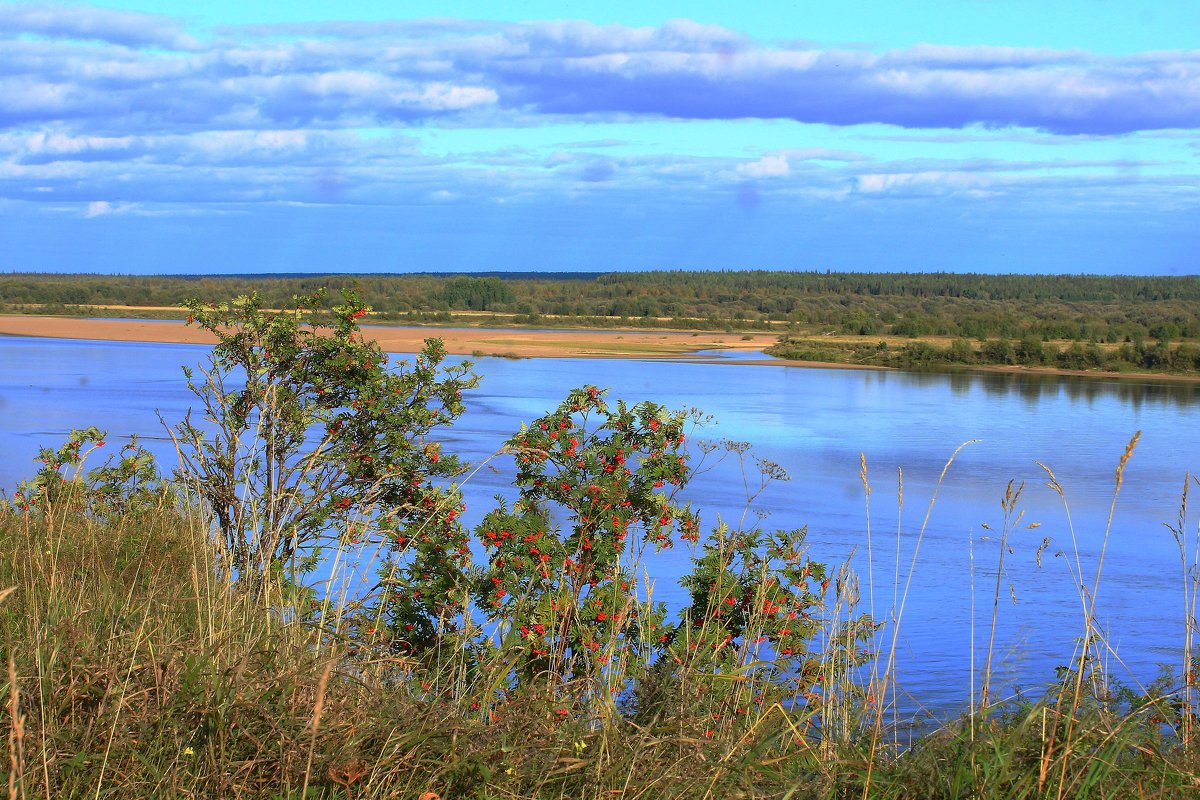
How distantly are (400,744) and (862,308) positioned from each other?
9894 cm

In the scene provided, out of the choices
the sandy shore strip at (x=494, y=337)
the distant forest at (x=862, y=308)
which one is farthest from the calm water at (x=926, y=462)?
the sandy shore strip at (x=494, y=337)

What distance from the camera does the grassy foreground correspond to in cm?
295

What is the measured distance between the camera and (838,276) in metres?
153

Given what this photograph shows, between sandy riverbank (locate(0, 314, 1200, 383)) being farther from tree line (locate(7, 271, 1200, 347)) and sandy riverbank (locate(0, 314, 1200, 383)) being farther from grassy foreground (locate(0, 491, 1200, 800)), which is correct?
grassy foreground (locate(0, 491, 1200, 800))

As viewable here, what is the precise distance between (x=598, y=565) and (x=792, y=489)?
11212 mm

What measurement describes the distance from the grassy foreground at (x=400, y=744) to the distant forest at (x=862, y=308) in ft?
95.0

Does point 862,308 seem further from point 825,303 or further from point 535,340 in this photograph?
point 535,340

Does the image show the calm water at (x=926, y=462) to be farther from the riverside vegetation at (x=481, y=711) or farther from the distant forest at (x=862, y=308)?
the distant forest at (x=862, y=308)

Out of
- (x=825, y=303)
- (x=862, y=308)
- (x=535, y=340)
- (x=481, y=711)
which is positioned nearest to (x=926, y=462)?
(x=481, y=711)

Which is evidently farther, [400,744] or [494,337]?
[494,337]

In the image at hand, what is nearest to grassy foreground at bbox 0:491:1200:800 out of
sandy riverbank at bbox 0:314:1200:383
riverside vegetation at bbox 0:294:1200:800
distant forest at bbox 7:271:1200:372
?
riverside vegetation at bbox 0:294:1200:800

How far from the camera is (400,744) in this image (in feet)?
10.00

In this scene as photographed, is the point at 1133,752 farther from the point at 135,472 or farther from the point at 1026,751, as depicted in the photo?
the point at 135,472

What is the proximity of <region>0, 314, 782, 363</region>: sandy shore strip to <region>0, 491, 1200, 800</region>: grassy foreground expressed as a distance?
138ft
